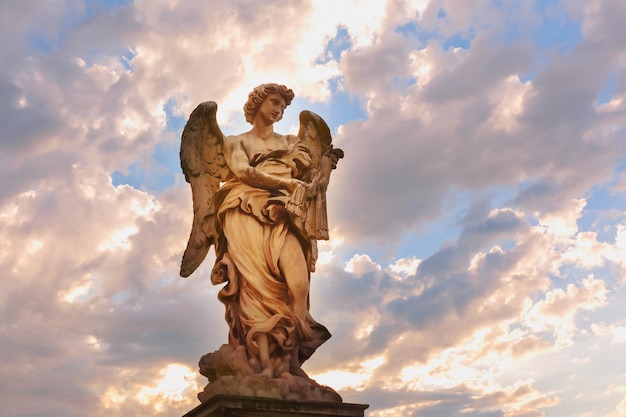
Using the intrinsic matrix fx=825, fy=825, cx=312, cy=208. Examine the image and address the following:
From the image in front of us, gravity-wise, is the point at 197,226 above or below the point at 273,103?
below

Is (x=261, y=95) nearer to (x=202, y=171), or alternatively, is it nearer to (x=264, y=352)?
(x=202, y=171)

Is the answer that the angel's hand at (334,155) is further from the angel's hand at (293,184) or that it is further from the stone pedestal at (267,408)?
the stone pedestal at (267,408)

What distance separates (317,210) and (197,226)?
160 centimetres

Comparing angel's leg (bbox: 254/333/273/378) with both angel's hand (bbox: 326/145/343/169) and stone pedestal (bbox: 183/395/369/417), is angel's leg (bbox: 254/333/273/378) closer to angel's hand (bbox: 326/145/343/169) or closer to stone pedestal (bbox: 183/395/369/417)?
stone pedestal (bbox: 183/395/369/417)

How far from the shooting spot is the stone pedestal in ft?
27.1

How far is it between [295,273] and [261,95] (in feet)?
7.98

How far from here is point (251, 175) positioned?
10.1m

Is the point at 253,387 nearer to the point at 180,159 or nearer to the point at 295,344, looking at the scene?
the point at 295,344

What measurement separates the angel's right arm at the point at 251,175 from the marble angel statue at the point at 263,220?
0.04ft

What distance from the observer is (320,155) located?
1089 centimetres

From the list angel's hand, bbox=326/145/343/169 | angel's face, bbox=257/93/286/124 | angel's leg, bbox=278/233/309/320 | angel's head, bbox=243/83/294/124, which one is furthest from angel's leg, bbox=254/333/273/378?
angel's head, bbox=243/83/294/124

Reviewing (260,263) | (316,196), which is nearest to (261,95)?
(316,196)

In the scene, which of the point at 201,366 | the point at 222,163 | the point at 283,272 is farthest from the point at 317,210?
the point at 201,366

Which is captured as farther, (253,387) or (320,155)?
(320,155)
